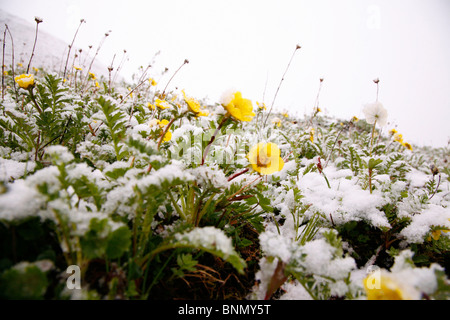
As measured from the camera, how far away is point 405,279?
2.33ft

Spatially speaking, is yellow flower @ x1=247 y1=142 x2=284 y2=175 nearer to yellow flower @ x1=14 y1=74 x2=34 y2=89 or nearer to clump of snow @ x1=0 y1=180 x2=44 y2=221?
clump of snow @ x1=0 y1=180 x2=44 y2=221

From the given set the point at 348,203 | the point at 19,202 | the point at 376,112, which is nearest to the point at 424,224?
the point at 348,203

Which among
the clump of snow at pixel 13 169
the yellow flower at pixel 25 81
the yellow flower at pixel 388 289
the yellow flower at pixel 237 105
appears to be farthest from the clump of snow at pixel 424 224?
the yellow flower at pixel 25 81

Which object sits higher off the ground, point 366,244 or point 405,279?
point 405,279

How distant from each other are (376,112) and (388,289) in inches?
93.4

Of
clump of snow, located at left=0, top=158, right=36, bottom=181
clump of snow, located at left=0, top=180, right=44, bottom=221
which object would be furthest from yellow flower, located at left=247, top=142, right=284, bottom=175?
clump of snow, located at left=0, top=158, right=36, bottom=181

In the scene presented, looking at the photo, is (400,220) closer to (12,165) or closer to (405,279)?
(405,279)

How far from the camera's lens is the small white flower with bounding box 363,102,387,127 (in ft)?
8.14

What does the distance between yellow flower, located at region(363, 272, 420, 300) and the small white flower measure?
230 cm

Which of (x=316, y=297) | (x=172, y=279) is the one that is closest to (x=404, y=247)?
(x=316, y=297)

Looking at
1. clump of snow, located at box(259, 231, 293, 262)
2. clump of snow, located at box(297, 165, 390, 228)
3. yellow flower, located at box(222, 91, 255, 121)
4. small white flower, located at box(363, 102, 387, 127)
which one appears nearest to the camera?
clump of snow, located at box(259, 231, 293, 262)

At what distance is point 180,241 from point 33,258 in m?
0.56

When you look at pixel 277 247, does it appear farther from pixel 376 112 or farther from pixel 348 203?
pixel 376 112

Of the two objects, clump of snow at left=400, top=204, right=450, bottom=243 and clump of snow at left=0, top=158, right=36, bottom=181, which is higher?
clump of snow at left=0, top=158, right=36, bottom=181
